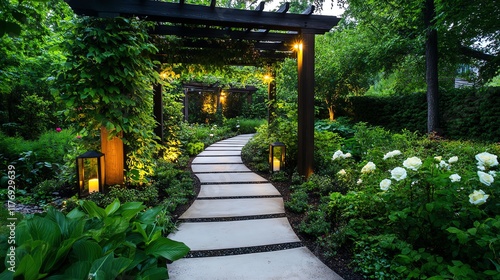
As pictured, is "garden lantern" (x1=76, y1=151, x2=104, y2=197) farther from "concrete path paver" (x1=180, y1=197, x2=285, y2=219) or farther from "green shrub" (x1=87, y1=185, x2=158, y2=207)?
"concrete path paver" (x1=180, y1=197, x2=285, y2=219)

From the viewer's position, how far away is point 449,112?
7898 millimetres

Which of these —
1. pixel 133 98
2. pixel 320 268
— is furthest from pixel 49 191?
pixel 320 268

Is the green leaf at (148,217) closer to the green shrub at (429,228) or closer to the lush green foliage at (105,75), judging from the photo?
the green shrub at (429,228)

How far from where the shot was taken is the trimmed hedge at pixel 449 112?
693cm

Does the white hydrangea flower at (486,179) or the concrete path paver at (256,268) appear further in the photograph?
the concrete path paver at (256,268)

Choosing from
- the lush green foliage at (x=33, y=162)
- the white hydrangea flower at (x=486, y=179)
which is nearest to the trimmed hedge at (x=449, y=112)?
the white hydrangea flower at (x=486, y=179)

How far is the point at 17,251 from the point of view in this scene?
1.12m

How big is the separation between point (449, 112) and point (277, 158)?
6274 mm

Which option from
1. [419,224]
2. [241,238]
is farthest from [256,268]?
[419,224]

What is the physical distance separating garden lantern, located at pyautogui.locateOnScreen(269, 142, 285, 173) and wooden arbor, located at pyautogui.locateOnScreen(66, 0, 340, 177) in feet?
1.25

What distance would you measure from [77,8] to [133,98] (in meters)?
1.17

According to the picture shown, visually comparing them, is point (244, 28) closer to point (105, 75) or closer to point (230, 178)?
point (105, 75)

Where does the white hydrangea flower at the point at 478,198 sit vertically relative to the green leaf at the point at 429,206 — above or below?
above

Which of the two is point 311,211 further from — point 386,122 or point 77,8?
point 386,122
